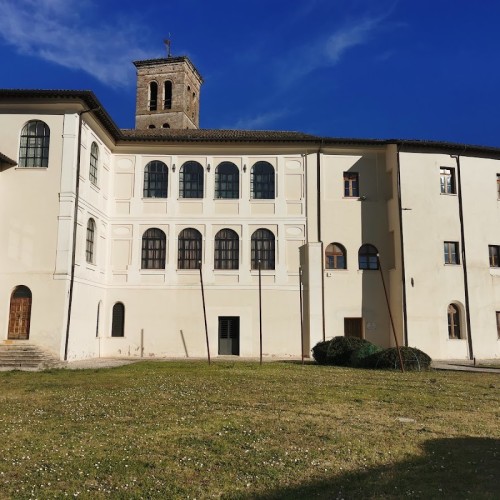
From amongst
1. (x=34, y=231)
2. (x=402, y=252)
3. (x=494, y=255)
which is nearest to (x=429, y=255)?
(x=402, y=252)

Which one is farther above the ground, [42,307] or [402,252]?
[402,252]

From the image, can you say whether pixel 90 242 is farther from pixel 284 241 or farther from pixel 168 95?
pixel 168 95

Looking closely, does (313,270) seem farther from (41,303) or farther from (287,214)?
(41,303)

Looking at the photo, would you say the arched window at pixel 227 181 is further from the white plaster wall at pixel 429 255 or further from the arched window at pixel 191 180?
the white plaster wall at pixel 429 255

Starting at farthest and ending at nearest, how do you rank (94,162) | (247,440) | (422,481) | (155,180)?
(155,180) < (94,162) < (247,440) < (422,481)

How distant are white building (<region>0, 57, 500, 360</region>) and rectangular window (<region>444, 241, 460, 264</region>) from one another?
0.06 metres

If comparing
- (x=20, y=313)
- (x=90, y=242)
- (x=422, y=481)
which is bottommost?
(x=422, y=481)

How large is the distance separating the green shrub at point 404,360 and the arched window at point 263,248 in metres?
8.54

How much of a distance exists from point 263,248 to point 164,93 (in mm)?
22574

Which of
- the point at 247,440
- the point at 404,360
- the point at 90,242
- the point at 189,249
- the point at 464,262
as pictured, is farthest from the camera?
the point at 189,249

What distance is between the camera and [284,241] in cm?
2577

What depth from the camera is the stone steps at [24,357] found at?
744 inches

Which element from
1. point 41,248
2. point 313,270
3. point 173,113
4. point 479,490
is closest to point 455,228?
point 313,270

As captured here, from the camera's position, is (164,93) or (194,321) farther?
(164,93)
